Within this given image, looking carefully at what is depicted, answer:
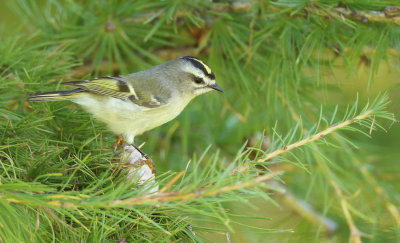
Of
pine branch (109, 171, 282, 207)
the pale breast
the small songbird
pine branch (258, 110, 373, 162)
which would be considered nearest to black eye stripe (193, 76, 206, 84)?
the small songbird

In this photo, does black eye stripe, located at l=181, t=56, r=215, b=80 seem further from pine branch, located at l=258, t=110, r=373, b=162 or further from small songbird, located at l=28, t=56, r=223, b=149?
pine branch, located at l=258, t=110, r=373, b=162

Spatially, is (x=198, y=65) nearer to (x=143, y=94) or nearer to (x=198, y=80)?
(x=198, y=80)

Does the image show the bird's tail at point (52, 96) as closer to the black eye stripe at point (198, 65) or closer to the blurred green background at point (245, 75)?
the blurred green background at point (245, 75)

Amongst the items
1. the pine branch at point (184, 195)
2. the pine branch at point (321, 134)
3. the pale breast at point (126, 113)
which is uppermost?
the pine branch at point (184, 195)

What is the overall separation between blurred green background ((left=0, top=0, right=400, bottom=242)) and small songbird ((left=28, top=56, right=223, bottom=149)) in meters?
0.06

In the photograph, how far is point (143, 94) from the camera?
6.12ft

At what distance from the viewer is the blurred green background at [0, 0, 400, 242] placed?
1.51 meters

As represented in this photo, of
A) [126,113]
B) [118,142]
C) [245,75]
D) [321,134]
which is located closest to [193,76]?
[245,75]

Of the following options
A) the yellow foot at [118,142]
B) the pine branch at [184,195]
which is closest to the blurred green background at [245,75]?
the yellow foot at [118,142]

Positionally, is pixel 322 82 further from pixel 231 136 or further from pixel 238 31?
pixel 231 136

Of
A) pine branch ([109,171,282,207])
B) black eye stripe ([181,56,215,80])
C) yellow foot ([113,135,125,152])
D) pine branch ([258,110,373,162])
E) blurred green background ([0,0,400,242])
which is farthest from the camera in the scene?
black eye stripe ([181,56,215,80])

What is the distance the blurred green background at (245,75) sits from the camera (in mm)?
1514

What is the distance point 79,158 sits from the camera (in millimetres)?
1201

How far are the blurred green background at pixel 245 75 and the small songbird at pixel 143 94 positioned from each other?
56 millimetres
